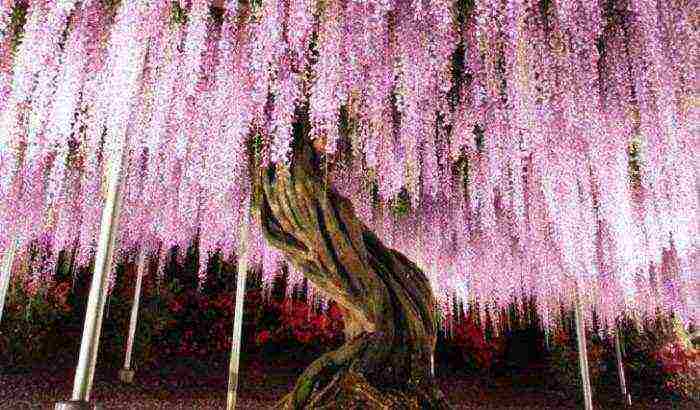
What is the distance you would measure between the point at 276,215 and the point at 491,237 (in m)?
3.01

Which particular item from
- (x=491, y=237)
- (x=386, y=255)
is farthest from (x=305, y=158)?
(x=491, y=237)

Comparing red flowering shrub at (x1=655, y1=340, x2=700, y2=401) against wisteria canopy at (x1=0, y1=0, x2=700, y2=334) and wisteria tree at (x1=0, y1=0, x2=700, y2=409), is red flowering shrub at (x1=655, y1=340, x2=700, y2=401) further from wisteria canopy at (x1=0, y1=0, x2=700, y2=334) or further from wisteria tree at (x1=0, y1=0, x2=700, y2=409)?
wisteria canopy at (x1=0, y1=0, x2=700, y2=334)

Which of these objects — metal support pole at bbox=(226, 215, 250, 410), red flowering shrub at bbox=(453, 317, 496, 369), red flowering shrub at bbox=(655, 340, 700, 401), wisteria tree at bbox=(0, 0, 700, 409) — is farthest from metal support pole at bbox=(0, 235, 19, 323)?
red flowering shrub at bbox=(655, 340, 700, 401)

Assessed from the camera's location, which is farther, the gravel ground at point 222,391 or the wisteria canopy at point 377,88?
the gravel ground at point 222,391

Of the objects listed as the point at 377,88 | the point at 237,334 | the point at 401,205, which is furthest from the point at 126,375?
the point at 377,88

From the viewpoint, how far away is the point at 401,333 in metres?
3.19

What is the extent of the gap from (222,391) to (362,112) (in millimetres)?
5521

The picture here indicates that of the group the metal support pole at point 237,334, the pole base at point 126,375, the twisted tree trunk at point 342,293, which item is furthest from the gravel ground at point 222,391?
the twisted tree trunk at point 342,293

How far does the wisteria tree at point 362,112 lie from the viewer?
8.39ft

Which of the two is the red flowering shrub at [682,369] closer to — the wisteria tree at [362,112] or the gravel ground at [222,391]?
the gravel ground at [222,391]

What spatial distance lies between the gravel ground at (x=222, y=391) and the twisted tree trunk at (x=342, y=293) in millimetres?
3308

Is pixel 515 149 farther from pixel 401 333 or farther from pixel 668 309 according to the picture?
pixel 668 309

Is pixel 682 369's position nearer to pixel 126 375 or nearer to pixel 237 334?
pixel 237 334

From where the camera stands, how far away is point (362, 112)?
299cm
